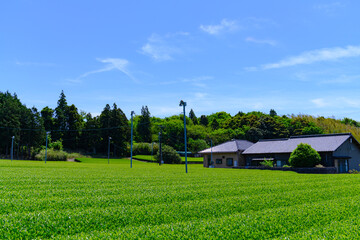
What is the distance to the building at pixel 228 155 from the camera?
52750mm

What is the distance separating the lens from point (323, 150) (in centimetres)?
4141

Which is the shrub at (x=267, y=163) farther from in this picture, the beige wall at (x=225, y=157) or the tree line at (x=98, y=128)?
the tree line at (x=98, y=128)

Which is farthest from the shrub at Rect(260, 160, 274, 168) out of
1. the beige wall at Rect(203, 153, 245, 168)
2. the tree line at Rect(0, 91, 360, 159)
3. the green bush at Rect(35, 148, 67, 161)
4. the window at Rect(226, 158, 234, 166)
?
the green bush at Rect(35, 148, 67, 161)

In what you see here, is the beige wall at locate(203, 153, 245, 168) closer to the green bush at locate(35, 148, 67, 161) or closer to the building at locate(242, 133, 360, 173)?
the building at locate(242, 133, 360, 173)

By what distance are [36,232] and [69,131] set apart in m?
91.0

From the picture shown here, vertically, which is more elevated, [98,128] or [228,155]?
[98,128]

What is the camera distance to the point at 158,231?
6973 millimetres

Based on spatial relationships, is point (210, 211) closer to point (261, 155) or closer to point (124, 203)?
point (124, 203)

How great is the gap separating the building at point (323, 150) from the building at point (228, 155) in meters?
1.39

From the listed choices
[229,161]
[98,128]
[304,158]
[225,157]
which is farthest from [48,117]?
[304,158]

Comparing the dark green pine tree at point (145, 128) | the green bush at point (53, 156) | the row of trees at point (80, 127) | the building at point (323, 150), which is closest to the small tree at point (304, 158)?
the building at point (323, 150)

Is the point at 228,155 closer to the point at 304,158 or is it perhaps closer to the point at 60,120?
the point at 304,158

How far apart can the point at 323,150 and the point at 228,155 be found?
17102 millimetres

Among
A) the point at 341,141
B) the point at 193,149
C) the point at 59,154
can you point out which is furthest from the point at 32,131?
the point at 341,141
